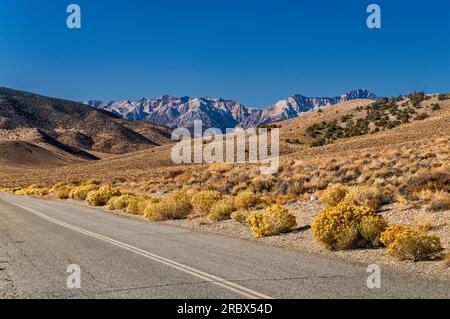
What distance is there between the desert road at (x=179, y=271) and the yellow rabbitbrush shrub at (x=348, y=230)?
1.06 m

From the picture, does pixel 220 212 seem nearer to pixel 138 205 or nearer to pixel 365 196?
pixel 365 196

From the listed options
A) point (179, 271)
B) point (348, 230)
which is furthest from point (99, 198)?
point (179, 271)

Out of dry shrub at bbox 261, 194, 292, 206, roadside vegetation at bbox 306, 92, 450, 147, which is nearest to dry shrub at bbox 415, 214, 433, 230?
dry shrub at bbox 261, 194, 292, 206

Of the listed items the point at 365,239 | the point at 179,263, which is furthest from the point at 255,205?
the point at 179,263

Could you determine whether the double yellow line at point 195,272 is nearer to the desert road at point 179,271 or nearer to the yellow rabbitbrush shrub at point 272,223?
the desert road at point 179,271

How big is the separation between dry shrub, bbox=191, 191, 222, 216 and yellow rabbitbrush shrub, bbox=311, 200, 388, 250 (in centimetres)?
891

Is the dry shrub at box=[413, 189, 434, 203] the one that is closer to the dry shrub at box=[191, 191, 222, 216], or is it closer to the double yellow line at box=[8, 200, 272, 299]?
the dry shrub at box=[191, 191, 222, 216]

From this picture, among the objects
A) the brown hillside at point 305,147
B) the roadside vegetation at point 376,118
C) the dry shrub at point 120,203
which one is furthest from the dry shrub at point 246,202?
the roadside vegetation at point 376,118

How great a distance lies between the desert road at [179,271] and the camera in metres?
8.68

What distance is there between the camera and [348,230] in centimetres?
1307
